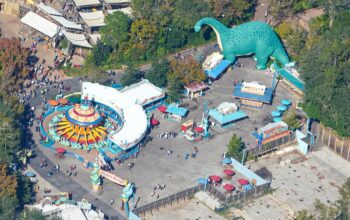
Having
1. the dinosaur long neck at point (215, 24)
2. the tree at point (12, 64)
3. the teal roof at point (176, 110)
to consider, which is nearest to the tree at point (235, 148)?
the teal roof at point (176, 110)

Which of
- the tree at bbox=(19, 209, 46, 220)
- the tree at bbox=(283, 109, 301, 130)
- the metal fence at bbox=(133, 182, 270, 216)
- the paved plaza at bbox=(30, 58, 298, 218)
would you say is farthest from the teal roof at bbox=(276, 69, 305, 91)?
the tree at bbox=(19, 209, 46, 220)

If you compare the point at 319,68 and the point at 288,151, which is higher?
the point at 319,68

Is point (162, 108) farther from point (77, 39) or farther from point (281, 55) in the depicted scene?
point (281, 55)

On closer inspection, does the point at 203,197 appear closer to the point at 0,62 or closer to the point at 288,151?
the point at 288,151

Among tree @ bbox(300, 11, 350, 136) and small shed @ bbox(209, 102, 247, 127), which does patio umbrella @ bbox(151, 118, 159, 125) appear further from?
tree @ bbox(300, 11, 350, 136)

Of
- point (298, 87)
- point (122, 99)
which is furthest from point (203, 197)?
point (298, 87)

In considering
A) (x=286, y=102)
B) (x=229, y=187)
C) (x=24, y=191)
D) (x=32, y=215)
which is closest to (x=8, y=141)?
(x=24, y=191)

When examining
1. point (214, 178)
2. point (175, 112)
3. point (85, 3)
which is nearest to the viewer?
point (214, 178)
